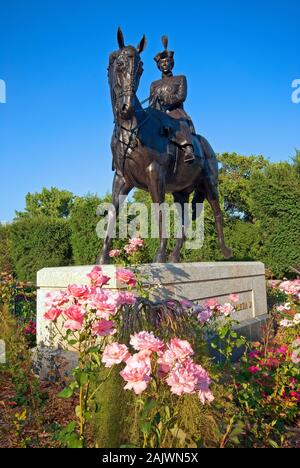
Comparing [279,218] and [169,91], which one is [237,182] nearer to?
[279,218]

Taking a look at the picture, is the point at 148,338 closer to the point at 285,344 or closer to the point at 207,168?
the point at 285,344

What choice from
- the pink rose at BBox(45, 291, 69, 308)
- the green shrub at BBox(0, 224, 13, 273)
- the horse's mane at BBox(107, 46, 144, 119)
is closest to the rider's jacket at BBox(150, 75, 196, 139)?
the horse's mane at BBox(107, 46, 144, 119)

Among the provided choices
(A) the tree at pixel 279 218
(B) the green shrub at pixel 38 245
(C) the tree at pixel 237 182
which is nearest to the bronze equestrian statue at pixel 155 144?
(A) the tree at pixel 279 218

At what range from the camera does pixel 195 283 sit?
5727 millimetres

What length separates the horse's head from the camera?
4742 millimetres

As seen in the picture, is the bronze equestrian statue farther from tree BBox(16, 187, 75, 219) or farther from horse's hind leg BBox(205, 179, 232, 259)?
tree BBox(16, 187, 75, 219)

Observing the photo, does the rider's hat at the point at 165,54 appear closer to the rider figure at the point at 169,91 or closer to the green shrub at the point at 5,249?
the rider figure at the point at 169,91

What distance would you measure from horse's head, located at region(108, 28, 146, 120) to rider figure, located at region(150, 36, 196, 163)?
1.95 meters

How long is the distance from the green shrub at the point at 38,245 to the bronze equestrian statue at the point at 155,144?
13.0 meters

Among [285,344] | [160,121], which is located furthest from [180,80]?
[285,344]

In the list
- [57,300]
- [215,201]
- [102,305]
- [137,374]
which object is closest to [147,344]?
[137,374]
